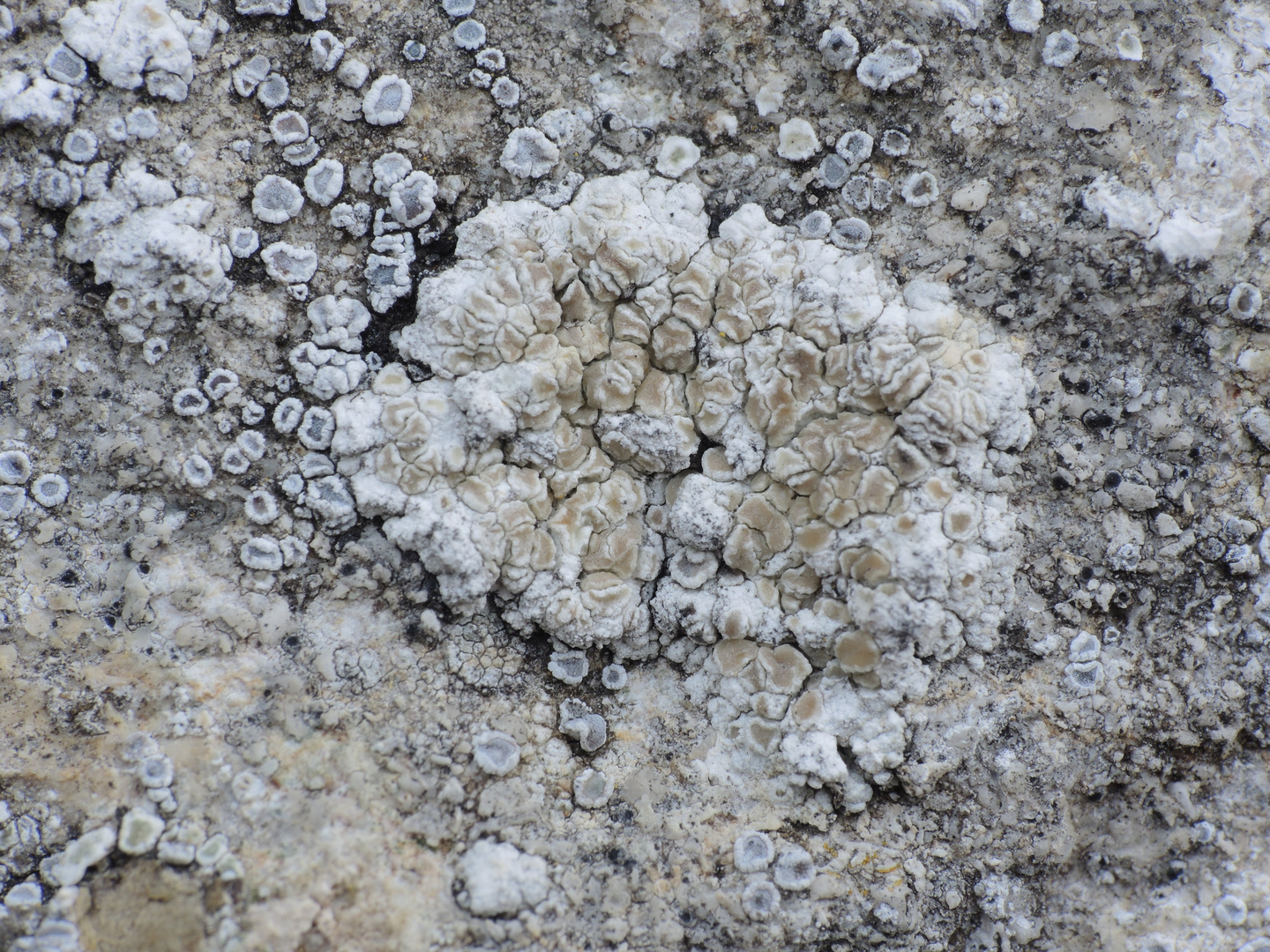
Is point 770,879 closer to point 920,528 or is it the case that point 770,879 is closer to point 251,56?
point 920,528

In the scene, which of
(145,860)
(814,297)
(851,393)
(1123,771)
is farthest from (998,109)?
(145,860)

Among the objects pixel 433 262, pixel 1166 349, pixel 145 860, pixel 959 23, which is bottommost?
pixel 145 860

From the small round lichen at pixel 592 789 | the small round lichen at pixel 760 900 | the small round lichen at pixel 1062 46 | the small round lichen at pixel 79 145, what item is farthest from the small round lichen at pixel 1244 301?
the small round lichen at pixel 79 145

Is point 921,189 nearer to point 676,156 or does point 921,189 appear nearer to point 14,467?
point 676,156

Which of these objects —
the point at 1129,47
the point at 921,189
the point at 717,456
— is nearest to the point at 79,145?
the point at 717,456

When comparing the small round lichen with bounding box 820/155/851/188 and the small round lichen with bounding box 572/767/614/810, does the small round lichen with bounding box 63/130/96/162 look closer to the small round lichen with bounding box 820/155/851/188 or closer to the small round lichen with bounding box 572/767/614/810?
the small round lichen with bounding box 820/155/851/188
